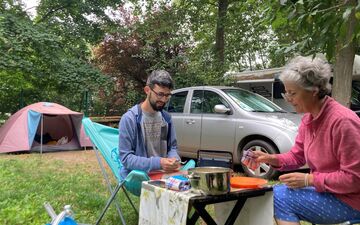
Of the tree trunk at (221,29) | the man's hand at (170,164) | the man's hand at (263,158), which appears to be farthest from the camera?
the tree trunk at (221,29)

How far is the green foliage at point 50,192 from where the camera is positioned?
3.93 meters

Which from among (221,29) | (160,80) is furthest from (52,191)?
(221,29)

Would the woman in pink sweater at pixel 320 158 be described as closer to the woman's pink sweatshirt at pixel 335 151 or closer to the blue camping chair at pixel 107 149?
the woman's pink sweatshirt at pixel 335 151

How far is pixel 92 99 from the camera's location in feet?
48.0

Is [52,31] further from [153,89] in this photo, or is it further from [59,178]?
[153,89]

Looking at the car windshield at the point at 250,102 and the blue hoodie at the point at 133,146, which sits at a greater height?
the car windshield at the point at 250,102

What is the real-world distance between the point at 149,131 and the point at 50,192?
2.26 metres

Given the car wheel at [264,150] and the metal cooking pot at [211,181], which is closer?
the metal cooking pot at [211,181]

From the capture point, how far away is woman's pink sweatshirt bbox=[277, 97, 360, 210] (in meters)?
2.12

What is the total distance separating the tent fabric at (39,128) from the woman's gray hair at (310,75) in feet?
25.9

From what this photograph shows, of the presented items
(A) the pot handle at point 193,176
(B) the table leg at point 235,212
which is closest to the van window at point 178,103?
(B) the table leg at point 235,212

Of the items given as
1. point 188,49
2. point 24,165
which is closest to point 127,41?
point 188,49

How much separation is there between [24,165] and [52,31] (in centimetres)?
638

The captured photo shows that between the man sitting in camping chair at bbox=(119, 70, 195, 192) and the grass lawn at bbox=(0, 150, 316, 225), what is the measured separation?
93 centimetres
